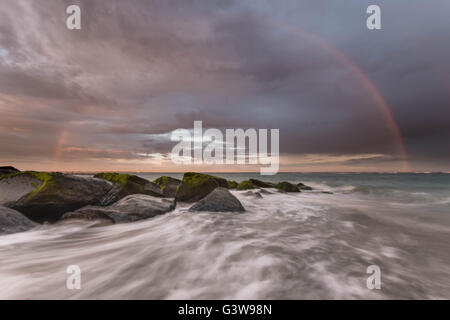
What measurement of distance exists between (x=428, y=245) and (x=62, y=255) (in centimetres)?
889

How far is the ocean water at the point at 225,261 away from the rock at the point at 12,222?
0.28 m

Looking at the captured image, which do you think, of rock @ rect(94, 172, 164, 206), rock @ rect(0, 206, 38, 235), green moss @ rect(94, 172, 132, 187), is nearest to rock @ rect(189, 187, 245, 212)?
rock @ rect(94, 172, 164, 206)

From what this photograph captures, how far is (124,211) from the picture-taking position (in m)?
6.82

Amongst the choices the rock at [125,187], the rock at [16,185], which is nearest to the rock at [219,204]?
the rock at [125,187]

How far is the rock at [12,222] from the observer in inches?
199

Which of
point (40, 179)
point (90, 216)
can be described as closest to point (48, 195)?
point (40, 179)

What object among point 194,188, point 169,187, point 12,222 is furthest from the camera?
point 169,187

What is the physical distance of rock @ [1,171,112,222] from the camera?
628 centimetres

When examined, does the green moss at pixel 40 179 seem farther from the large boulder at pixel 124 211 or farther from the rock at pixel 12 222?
the large boulder at pixel 124 211

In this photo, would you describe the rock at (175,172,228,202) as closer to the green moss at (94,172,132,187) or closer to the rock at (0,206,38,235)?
the green moss at (94,172,132,187)

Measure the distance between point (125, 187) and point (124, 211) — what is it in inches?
100

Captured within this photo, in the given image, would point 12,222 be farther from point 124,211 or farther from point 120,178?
point 120,178
